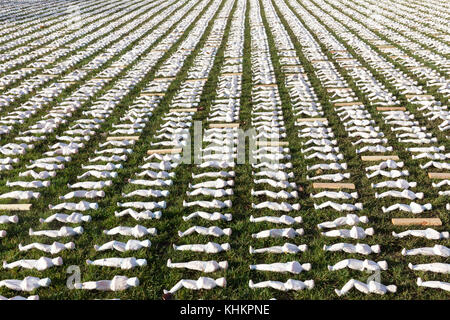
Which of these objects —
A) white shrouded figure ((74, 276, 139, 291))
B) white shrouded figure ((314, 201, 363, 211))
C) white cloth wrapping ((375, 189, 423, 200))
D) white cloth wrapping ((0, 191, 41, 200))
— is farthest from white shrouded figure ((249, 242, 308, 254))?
white cloth wrapping ((0, 191, 41, 200))

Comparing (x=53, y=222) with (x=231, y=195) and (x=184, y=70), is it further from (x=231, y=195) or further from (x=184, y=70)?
(x=184, y=70)

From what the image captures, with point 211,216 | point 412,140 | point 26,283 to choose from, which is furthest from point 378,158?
point 26,283

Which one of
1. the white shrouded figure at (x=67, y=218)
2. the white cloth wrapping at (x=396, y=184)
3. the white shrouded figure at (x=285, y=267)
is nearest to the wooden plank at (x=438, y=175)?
the white cloth wrapping at (x=396, y=184)

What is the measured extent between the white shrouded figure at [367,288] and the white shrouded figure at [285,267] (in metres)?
0.56

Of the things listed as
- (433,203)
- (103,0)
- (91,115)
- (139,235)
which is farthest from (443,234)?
(103,0)

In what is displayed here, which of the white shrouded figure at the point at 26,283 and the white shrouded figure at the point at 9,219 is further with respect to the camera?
the white shrouded figure at the point at 9,219

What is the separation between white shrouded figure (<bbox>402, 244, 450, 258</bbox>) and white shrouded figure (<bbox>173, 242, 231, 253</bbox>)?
2734mm

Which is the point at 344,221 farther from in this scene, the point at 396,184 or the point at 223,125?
the point at 223,125

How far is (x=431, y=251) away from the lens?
5.27m

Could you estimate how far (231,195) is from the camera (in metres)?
6.87

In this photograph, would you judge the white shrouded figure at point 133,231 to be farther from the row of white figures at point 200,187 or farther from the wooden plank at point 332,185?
the wooden plank at point 332,185

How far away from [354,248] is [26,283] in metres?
4.79

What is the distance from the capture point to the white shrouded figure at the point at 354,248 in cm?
532

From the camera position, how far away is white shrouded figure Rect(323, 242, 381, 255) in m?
5.32
